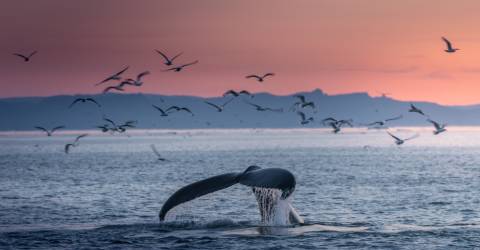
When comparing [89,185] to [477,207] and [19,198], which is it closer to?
[19,198]

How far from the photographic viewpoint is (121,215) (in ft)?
127

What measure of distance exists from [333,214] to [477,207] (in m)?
9.45

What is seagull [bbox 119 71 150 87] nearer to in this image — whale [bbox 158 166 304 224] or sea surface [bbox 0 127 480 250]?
sea surface [bbox 0 127 480 250]

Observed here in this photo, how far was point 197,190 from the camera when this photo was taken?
81.1 feet

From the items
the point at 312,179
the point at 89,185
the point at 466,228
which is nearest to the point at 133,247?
the point at 466,228

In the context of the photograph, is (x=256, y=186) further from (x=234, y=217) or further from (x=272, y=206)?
(x=234, y=217)

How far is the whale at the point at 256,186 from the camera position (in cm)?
2215

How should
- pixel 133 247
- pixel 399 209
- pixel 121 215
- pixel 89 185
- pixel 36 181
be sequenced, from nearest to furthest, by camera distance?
pixel 133 247 → pixel 121 215 → pixel 399 209 → pixel 89 185 → pixel 36 181

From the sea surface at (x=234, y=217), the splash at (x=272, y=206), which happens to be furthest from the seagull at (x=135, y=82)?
the splash at (x=272, y=206)

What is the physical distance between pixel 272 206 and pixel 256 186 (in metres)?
5.59

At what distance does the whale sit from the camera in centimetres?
2215

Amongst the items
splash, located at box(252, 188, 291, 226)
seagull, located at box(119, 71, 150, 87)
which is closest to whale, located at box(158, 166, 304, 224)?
splash, located at box(252, 188, 291, 226)

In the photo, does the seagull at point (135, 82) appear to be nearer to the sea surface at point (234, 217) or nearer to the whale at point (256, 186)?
the sea surface at point (234, 217)

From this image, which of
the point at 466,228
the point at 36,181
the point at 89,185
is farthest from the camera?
the point at 36,181
